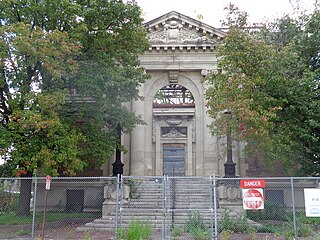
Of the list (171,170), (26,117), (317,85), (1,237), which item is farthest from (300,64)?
(1,237)

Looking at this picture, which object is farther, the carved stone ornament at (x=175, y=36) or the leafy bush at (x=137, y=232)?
the carved stone ornament at (x=175, y=36)

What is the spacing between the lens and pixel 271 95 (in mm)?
17656

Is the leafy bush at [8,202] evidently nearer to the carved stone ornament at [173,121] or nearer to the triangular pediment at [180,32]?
the carved stone ornament at [173,121]

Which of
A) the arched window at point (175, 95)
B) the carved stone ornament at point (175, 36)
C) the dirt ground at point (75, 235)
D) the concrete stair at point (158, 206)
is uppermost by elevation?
the carved stone ornament at point (175, 36)

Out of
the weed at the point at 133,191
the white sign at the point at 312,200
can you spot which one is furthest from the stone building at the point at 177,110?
the white sign at the point at 312,200

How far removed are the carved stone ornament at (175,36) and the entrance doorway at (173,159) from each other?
7337 mm

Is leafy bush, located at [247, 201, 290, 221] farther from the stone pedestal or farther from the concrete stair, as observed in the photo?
the stone pedestal

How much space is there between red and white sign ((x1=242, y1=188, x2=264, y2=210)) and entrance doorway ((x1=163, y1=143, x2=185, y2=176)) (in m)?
13.5

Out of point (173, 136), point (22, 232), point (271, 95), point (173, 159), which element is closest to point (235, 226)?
point (271, 95)

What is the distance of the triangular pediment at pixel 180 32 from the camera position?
25984 millimetres

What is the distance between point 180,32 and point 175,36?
1.83 feet

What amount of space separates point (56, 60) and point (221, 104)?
24.6 feet

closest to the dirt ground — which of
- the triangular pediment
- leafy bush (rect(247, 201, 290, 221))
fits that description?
leafy bush (rect(247, 201, 290, 221))

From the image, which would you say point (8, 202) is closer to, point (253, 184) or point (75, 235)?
point (75, 235)
